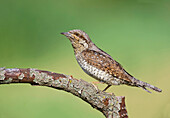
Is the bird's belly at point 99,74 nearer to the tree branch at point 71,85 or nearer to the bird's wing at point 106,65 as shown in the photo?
the bird's wing at point 106,65

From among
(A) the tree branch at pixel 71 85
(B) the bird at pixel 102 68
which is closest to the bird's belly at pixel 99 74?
(B) the bird at pixel 102 68

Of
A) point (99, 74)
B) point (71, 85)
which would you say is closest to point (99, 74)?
point (99, 74)

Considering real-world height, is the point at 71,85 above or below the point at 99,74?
below

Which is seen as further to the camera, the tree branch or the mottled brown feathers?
the mottled brown feathers

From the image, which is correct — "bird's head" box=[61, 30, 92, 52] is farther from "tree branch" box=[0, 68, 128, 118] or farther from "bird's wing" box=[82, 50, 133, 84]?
"tree branch" box=[0, 68, 128, 118]

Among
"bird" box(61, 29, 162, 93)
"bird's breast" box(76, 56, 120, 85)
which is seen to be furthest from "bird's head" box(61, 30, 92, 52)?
"bird's breast" box(76, 56, 120, 85)

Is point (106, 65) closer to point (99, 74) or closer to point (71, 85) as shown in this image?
point (99, 74)

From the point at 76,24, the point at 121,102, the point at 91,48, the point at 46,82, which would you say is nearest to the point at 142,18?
the point at 76,24
